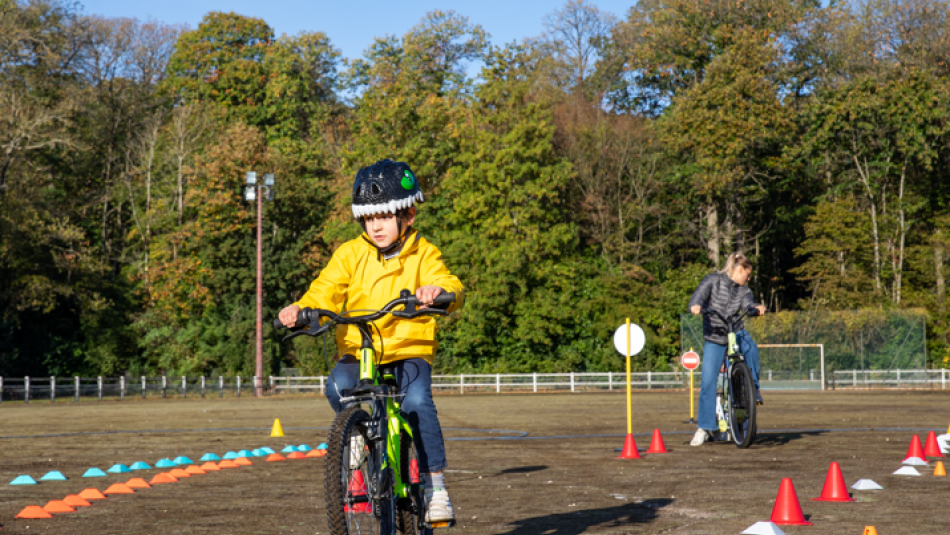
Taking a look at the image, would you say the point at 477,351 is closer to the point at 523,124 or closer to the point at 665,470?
the point at 523,124

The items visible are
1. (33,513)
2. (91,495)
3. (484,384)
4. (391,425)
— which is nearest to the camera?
(391,425)

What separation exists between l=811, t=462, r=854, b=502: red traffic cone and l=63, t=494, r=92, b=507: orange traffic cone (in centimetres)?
492

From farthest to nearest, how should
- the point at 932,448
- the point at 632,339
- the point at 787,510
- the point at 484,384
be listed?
the point at 484,384, the point at 632,339, the point at 932,448, the point at 787,510

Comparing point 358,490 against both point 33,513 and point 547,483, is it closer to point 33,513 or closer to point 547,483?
point 33,513

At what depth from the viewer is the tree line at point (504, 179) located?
4384 centimetres

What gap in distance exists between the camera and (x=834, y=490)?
7.15 meters

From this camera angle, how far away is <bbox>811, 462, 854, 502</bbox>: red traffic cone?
7.12 meters

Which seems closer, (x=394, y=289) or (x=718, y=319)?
(x=394, y=289)

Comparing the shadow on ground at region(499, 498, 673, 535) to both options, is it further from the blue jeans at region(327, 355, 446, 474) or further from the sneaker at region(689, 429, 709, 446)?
the sneaker at region(689, 429, 709, 446)

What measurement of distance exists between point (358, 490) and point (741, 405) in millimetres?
7332

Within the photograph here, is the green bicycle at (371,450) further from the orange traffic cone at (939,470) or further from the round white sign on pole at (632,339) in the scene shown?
the round white sign on pole at (632,339)

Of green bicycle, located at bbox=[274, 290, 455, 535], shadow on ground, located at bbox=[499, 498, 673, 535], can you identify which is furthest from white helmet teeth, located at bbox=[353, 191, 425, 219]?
shadow on ground, located at bbox=[499, 498, 673, 535]

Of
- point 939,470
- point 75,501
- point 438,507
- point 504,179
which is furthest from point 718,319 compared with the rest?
point 504,179

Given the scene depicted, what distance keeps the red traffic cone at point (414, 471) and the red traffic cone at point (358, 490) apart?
1.60ft
